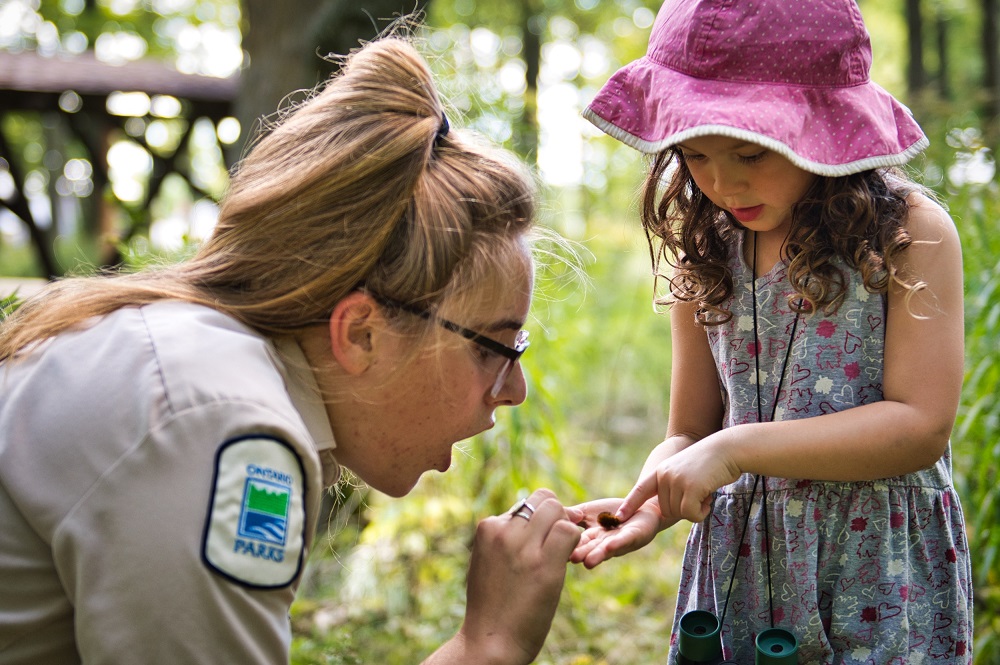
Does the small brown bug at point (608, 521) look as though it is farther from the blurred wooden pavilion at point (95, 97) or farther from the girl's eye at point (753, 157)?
the blurred wooden pavilion at point (95, 97)

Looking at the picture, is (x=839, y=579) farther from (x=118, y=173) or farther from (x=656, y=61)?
(x=118, y=173)

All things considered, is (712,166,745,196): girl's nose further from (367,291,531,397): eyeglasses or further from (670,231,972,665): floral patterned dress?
(367,291,531,397): eyeglasses

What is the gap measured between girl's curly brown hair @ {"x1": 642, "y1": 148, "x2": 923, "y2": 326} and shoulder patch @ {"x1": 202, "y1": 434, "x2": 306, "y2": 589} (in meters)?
0.83

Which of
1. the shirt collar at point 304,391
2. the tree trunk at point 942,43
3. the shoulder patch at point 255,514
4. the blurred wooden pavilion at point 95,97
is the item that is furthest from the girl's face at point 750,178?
the tree trunk at point 942,43

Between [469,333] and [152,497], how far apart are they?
0.57 meters

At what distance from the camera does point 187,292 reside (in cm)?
135

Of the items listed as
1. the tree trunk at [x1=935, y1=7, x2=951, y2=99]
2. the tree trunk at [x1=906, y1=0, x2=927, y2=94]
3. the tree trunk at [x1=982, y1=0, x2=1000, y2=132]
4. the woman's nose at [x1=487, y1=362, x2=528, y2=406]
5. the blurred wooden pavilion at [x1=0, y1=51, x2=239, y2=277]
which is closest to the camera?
the woman's nose at [x1=487, y1=362, x2=528, y2=406]

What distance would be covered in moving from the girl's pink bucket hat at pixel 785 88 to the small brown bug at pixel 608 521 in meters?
0.63

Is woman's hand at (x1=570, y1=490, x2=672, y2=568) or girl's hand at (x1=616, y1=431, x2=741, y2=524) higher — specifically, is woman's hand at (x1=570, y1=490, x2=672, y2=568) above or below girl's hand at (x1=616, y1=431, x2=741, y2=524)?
below

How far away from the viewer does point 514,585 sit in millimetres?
→ 1418

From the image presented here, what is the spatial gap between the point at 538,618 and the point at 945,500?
711 mm

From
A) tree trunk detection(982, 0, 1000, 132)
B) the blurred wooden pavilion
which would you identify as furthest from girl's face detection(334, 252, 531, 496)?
tree trunk detection(982, 0, 1000, 132)

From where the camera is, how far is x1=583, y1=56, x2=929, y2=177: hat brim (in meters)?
1.36

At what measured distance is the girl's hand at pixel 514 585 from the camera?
1.39 meters
